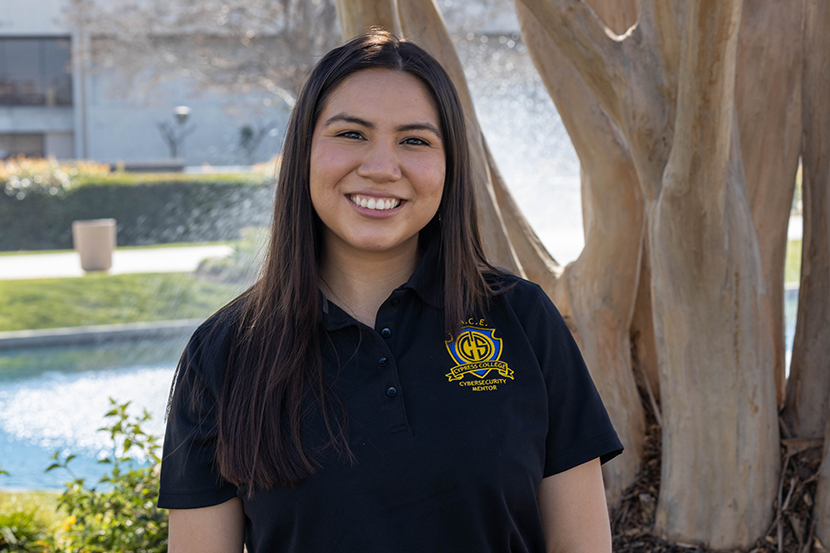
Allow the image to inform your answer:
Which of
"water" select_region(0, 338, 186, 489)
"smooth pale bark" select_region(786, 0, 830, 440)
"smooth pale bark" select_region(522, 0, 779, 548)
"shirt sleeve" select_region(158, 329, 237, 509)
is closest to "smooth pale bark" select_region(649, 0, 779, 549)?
"smooth pale bark" select_region(522, 0, 779, 548)

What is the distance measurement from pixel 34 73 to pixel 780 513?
41476 mm

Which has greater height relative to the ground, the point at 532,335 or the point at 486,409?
the point at 532,335

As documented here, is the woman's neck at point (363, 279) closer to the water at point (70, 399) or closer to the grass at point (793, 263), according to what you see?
the water at point (70, 399)

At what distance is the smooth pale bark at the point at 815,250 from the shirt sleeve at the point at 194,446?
2.61 metres

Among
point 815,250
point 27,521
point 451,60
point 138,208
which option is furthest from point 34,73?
point 815,250

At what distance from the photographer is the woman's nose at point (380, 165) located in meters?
1.73

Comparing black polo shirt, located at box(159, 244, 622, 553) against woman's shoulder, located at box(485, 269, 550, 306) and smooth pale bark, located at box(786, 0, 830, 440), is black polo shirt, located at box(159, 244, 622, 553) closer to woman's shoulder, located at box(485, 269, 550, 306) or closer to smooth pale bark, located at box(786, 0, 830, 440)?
woman's shoulder, located at box(485, 269, 550, 306)

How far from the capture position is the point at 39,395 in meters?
8.28

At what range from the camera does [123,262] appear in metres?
15.1

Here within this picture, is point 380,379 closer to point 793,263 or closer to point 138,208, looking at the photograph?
point 793,263

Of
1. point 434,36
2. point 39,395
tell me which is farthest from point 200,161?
point 434,36

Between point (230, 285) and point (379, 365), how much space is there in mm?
10306

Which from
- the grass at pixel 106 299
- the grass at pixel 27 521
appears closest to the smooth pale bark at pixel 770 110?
the grass at pixel 27 521

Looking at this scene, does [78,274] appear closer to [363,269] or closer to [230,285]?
[230,285]
